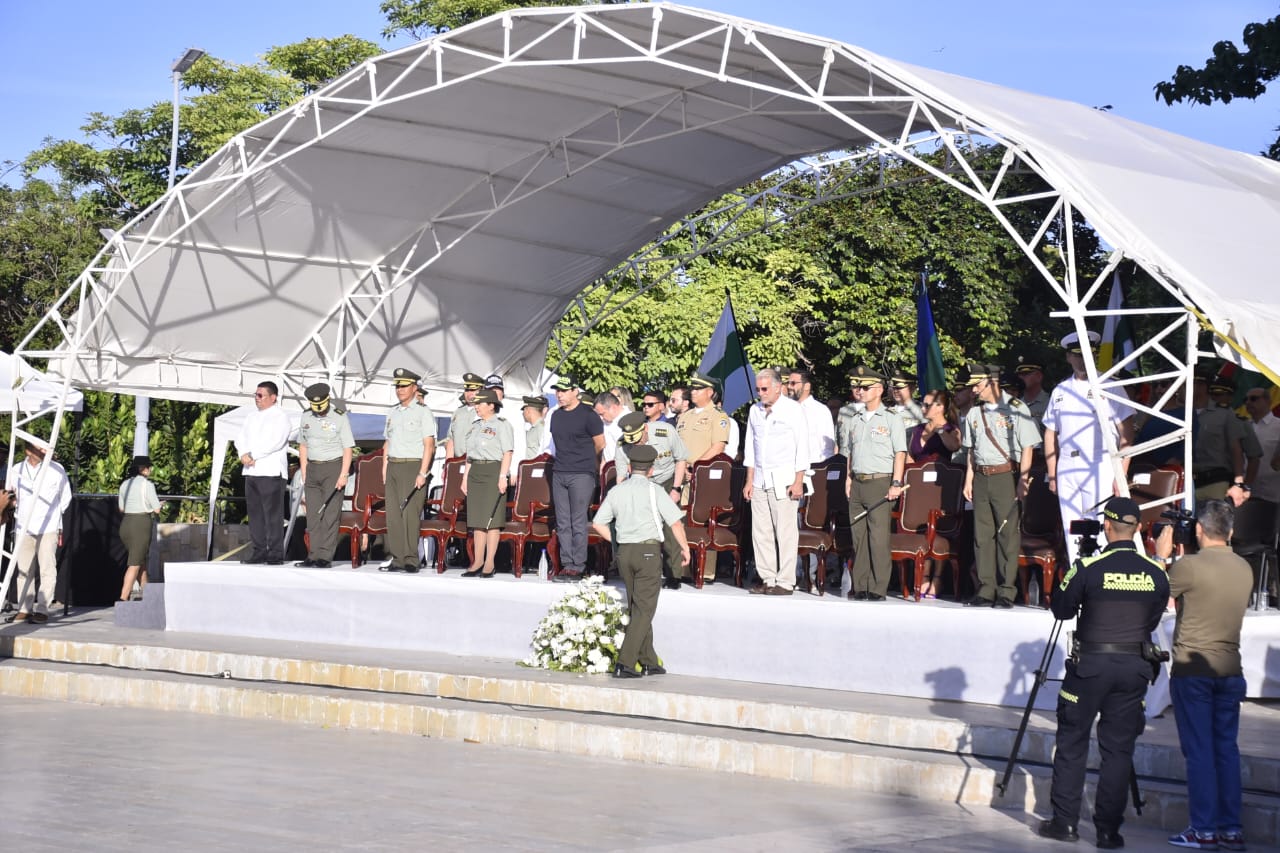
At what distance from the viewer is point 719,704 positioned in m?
10.3

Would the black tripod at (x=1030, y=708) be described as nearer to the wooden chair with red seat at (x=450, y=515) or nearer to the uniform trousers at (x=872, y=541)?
the uniform trousers at (x=872, y=541)

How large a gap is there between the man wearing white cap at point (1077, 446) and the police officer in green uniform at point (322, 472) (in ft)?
22.2

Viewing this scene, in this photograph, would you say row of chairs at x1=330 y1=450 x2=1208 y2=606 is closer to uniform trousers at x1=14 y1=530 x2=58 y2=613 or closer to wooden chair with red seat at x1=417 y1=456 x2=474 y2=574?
wooden chair with red seat at x1=417 y1=456 x2=474 y2=574

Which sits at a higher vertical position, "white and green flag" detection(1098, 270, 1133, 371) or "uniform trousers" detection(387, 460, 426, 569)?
"white and green flag" detection(1098, 270, 1133, 371)

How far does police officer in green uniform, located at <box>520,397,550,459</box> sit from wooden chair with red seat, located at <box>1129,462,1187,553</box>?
18.1ft

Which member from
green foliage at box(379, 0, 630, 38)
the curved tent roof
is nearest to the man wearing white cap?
the curved tent roof

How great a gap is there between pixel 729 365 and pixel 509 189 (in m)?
3.27


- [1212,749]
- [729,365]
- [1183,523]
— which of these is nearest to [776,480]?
[1183,523]

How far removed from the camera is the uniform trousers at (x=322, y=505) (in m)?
14.6

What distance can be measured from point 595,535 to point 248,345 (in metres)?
6.39

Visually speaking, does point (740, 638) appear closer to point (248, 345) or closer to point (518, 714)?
point (518, 714)

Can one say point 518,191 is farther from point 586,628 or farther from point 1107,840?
point 1107,840

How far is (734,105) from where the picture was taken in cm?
1529

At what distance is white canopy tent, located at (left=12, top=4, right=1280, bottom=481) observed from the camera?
444 inches
